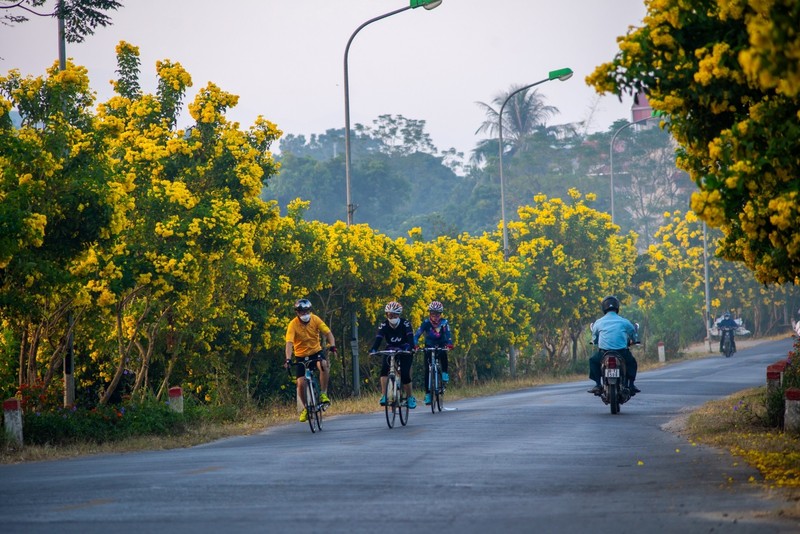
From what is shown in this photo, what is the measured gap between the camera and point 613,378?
21.5m

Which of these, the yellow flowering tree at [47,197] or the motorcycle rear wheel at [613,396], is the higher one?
the yellow flowering tree at [47,197]

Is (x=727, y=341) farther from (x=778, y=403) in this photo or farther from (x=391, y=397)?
(x=778, y=403)

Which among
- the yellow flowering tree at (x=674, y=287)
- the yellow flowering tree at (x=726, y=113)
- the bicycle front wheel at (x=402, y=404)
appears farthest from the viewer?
the yellow flowering tree at (x=674, y=287)

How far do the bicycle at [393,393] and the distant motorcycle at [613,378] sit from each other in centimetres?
367

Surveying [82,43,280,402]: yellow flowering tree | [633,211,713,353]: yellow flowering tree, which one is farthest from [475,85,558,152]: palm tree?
[82,43,280,402]: yellow flowering tree

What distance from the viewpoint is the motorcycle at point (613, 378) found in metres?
21.5

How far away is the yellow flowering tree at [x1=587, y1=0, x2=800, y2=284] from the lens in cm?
1062

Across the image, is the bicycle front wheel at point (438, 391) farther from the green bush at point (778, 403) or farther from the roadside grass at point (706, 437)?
the green bush at point (778, 403)

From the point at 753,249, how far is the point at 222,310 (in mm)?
14899

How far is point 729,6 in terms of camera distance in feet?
35.1

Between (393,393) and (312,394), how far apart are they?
1.22m

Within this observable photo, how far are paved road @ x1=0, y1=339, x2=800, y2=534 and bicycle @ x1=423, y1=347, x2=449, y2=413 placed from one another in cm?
457

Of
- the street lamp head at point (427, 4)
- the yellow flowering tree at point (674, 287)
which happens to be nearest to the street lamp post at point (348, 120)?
the street lamp head at point (427, 4)

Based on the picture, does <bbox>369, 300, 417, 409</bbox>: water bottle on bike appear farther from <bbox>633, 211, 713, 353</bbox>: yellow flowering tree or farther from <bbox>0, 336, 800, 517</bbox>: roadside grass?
<bbox>633, 211, 713, 353</bbox>: yellow flowering tree
